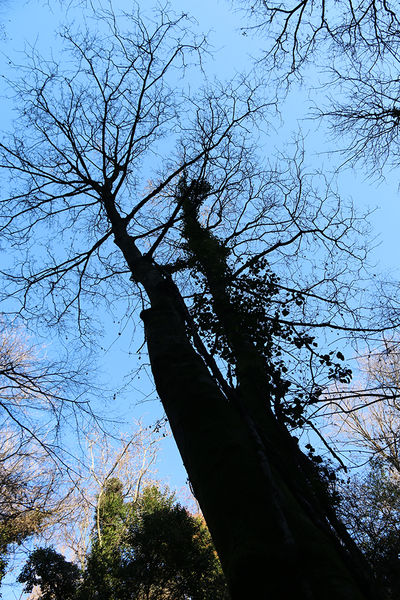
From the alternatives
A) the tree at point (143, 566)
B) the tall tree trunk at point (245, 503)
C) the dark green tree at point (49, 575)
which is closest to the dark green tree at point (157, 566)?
the tree at point (143, 566)

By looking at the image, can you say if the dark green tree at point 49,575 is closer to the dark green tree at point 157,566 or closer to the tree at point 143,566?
the tree at point 143,566

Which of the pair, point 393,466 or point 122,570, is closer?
point 122,570

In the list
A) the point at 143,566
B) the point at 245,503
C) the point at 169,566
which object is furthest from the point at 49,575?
the point at 245,503

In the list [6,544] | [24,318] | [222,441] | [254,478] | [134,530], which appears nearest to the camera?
[254,478]

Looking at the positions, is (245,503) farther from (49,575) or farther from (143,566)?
(49,575)

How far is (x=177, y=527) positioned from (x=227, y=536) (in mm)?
10719

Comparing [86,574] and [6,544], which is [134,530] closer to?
[86,574]

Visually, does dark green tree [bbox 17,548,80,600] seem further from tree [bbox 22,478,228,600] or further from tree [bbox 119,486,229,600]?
tree [bbox 119,486,229,600]

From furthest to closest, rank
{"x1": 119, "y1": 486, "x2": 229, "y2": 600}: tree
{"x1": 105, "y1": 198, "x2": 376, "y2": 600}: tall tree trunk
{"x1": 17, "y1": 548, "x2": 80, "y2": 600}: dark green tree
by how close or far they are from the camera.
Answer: {"x1": 17, "y1": 548, "x2": 80, "y2": 600}: dark green tree
{"x1": 119, "y1": 486, "x2": 229, "y2": 600}: tree
{"x1": 105, "y1": 198, "x2": 376, "y2": 600}: tall tree trunk

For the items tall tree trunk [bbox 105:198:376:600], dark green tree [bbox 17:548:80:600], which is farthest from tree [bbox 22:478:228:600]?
tall tree trunk [bbox 105:198:376:600]

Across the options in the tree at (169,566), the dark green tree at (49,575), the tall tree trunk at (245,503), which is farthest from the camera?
the dark green tree at (49,575)

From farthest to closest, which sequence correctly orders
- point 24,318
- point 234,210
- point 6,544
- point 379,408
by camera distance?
point 379,408, point 6,544, point 234,210, point 24,318

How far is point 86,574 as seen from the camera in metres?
10.9

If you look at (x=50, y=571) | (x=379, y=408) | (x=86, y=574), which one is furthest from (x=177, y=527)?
(x=379, y=408)
